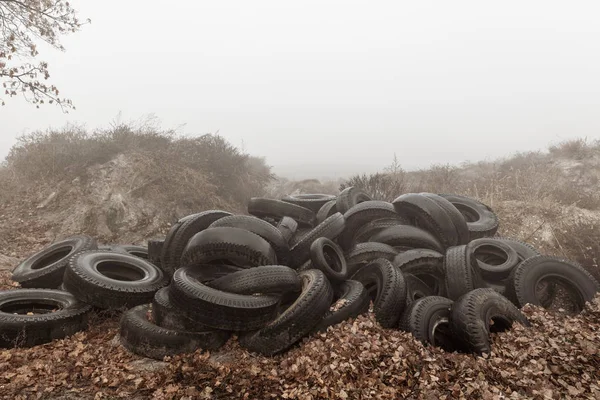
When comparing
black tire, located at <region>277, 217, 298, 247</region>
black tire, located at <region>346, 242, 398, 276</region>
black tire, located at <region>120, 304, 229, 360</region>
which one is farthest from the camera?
black tire, located at <region>277, 217, 298, 247</region>

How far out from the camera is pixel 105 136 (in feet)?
60.8

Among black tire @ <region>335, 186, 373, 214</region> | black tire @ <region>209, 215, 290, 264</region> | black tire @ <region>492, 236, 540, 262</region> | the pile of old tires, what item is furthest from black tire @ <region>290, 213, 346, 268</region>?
black tire @ <region>492, 236, 540, 262</region>

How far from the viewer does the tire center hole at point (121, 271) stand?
831 cm

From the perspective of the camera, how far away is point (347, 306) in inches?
245

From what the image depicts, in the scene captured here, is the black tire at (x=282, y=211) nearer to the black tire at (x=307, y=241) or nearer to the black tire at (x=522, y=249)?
the black tire at (x=307, y=241)

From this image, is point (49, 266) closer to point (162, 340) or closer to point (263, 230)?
point (162, 340)

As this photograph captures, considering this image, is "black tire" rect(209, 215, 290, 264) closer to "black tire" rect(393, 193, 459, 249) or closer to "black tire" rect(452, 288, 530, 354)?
"black tire" rect(393, 193, 459, 249)

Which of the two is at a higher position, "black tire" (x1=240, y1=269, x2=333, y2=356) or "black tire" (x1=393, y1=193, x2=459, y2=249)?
"black tire" (x1=393, y1=193, x2=459, y2=249)

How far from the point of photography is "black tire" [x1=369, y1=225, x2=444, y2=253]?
329 inches

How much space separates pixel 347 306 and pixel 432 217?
3.55 m

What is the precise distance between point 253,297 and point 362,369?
202 cm

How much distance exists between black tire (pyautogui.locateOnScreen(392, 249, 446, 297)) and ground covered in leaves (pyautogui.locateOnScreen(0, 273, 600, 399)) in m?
1.81

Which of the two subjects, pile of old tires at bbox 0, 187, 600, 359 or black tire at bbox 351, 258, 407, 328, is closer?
pile of old tires at bbox 0, 187, 600, 359

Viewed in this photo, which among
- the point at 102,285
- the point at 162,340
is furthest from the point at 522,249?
the point at 102,285
